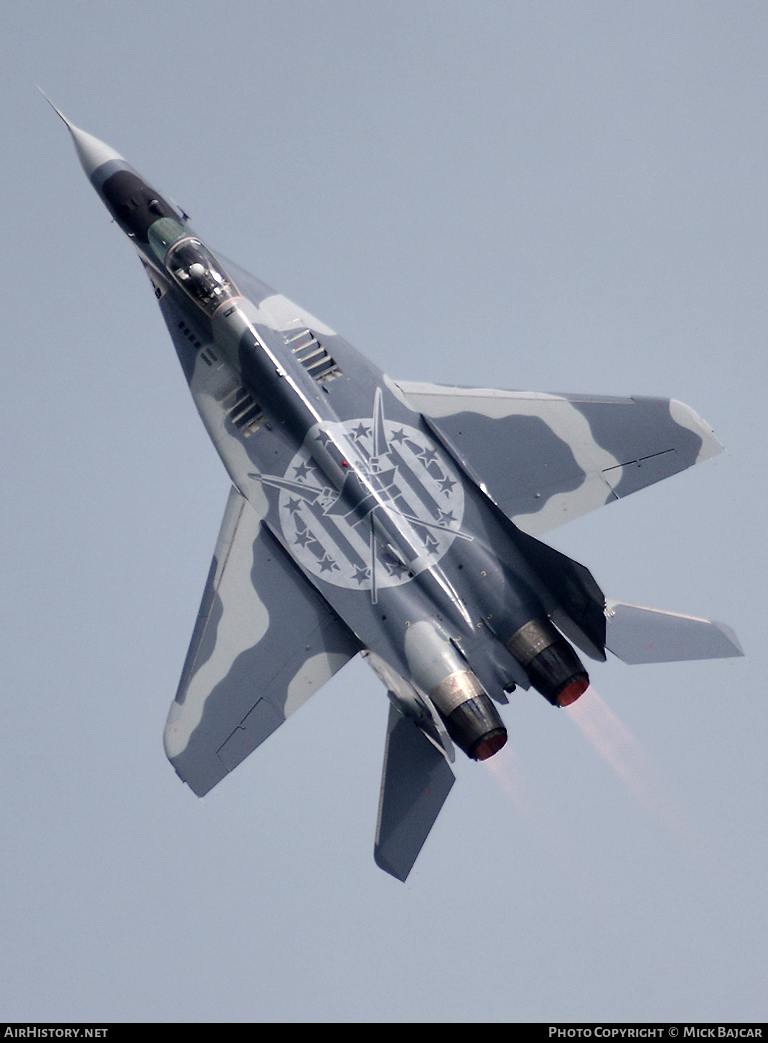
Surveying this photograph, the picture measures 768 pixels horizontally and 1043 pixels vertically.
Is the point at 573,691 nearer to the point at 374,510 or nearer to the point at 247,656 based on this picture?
the point at 374,510

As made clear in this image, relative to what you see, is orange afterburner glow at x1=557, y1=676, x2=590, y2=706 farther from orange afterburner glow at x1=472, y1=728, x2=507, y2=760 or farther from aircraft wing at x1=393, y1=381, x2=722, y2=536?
aircraft wing at x1=393, y1=381, x2=722, y2=536

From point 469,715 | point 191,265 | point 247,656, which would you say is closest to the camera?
point 469,715

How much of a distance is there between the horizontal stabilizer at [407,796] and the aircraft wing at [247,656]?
207 cm

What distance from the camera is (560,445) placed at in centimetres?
2286

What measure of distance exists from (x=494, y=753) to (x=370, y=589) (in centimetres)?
337

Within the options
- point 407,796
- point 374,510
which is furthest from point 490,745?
point 374,510

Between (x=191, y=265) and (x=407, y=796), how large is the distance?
10234mm

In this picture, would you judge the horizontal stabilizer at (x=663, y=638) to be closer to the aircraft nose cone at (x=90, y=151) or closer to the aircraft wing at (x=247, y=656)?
the aircraft wing at (x=247, y=656)

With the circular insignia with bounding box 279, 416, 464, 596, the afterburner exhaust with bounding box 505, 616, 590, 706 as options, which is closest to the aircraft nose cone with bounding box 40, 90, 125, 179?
the circular insignia with bounding box 279, 416, 464, 596

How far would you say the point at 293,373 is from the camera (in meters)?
22.8

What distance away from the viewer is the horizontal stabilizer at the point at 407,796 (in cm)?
2009
